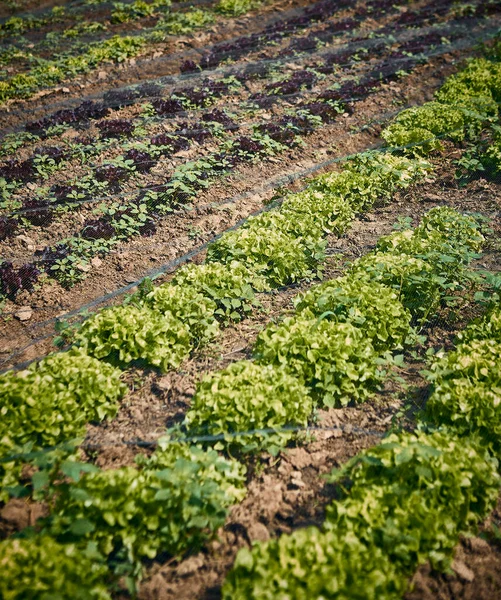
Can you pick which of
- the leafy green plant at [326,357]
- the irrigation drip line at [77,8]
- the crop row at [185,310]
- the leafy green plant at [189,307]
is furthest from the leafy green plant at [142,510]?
the irrigation drip line at [77,8]

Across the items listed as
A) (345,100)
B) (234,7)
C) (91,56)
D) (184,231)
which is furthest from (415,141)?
(234,7)

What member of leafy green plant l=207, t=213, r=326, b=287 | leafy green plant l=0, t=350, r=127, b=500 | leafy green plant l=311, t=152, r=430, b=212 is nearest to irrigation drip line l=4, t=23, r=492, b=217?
leafy green plant l=207, t=213, r=326, b=287

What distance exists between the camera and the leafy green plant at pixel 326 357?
4152 millimetres

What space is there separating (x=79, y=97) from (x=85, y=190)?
3927 mm

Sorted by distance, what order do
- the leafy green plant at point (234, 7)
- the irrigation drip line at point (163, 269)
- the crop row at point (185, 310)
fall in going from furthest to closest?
the leafy green plant at point (234, 7)
the irrigation drip line at point (163, 269)
the crop row at point (185, 310)

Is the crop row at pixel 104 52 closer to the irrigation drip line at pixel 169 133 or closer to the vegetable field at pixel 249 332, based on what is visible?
the vegetable field at pixel 249 332

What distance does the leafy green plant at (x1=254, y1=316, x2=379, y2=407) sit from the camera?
4.15 meters

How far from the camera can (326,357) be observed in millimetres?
4184

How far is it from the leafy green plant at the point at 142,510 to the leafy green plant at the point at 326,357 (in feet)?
4.13

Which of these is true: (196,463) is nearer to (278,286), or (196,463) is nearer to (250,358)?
(250,358)

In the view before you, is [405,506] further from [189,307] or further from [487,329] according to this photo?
[189,307]

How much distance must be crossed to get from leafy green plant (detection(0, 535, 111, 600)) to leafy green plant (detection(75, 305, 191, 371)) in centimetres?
188

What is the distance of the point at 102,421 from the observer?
4.20 m

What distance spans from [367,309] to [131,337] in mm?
2399
